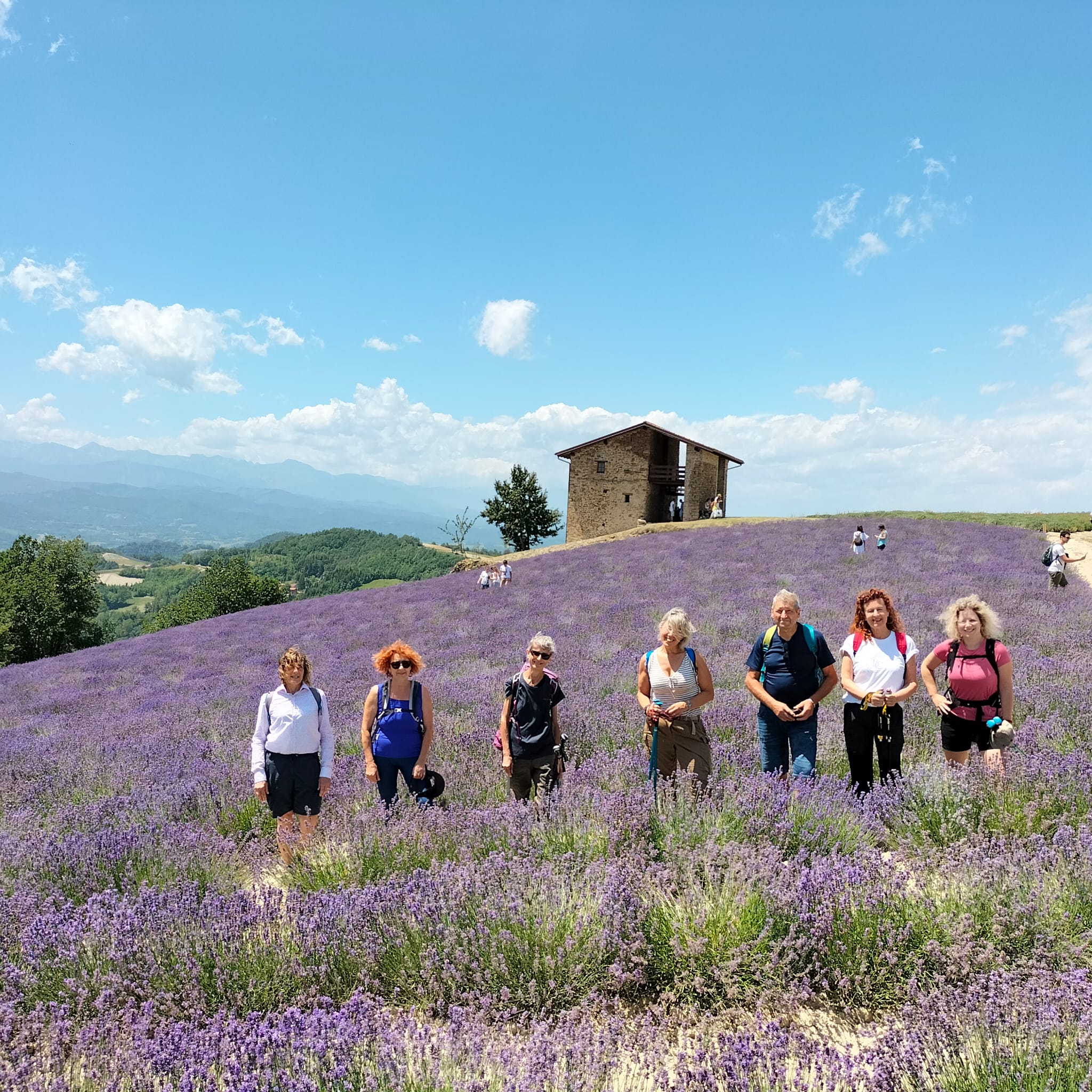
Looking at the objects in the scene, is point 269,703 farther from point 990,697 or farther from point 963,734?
point 990,697

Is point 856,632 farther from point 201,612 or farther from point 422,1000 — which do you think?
point 201,612

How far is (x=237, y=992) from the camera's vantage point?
228 cm

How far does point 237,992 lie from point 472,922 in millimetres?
881

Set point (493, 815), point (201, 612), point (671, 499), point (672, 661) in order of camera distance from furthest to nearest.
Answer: point (201, 612)
point (671, 499)
point (672, 661)
point (493, 815)

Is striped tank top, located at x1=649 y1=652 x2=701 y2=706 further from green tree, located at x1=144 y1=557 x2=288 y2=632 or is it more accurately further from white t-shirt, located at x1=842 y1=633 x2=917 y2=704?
green tree, located at x1=144 y1=557 x2=288 y2=632

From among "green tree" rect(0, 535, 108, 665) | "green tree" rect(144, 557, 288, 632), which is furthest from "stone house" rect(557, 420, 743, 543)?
"green tree" rect(0, 535, 108, 665)

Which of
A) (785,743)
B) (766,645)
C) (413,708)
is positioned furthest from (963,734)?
(413,708)

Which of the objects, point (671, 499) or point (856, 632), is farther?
point (671, 499)

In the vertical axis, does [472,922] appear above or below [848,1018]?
above

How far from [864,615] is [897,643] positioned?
250 millimetres

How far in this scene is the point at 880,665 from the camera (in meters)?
3.80

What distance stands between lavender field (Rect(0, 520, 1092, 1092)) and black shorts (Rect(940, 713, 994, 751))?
0.71 feet

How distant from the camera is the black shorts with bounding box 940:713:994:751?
12.0 ft

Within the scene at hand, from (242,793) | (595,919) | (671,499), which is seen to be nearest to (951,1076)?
(595,919)
